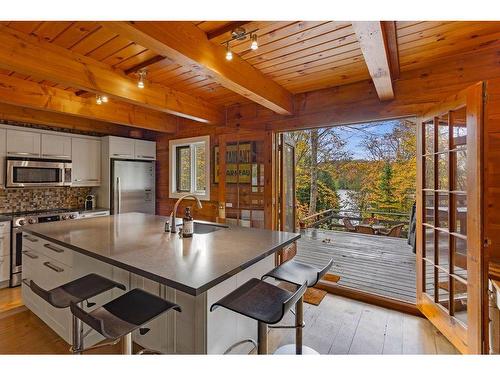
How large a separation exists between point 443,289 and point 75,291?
2.80 m

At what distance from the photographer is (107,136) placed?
4020 mm

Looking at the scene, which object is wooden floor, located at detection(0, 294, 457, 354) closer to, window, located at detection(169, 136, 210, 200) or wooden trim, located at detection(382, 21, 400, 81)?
wooden trim, located at detection(382, 21, 400, 81)

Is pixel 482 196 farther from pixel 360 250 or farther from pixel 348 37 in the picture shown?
pixel 360 250

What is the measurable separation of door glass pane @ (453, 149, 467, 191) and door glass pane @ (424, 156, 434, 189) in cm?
28

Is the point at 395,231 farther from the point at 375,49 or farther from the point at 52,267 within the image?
the point at 52,267

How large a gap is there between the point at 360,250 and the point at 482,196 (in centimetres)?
384

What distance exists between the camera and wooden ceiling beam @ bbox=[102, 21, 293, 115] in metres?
1.41

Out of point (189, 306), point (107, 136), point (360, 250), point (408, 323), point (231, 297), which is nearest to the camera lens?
point (231, 297)

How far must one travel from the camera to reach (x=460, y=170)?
198cm

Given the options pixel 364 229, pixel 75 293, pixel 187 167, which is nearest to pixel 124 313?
pixel 75 293

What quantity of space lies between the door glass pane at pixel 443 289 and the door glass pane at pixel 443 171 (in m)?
0.75

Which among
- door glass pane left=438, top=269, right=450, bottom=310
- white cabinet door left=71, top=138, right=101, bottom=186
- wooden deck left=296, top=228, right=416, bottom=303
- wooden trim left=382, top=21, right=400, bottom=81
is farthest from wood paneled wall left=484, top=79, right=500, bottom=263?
white cabinet door left=71, top=138, right=101, bottom=186
